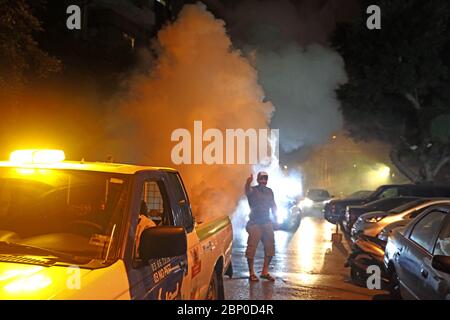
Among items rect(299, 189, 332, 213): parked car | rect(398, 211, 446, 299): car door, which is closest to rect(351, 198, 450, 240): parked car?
rect(398, 211, 446, 299): car door

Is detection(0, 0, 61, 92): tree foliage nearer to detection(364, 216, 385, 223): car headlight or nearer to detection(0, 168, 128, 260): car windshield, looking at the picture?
detection(0, 168, 128, 260): car windshield

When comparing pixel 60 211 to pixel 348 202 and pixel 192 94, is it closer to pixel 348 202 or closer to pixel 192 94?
pixel 192 94

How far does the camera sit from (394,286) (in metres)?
5.63

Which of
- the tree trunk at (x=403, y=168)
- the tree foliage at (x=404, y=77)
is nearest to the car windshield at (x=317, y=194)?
the tree trunk at (x=403, y=168)

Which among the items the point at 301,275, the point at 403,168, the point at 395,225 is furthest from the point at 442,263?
the point at 403,168

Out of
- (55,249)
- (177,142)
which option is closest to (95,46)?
(177,142)

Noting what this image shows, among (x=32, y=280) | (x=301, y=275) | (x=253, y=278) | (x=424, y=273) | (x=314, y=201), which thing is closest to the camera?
(x=32, y=280)

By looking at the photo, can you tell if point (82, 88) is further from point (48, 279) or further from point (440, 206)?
point (48, 279)

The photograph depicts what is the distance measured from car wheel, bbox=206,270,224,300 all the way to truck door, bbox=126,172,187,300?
83 centimetres

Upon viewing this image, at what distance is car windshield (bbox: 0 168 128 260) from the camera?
285cm

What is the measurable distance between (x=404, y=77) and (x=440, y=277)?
1884cm

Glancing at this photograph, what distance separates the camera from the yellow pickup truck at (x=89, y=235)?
240 centimetres

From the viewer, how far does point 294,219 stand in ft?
48.8

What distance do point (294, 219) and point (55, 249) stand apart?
41.0 feet
